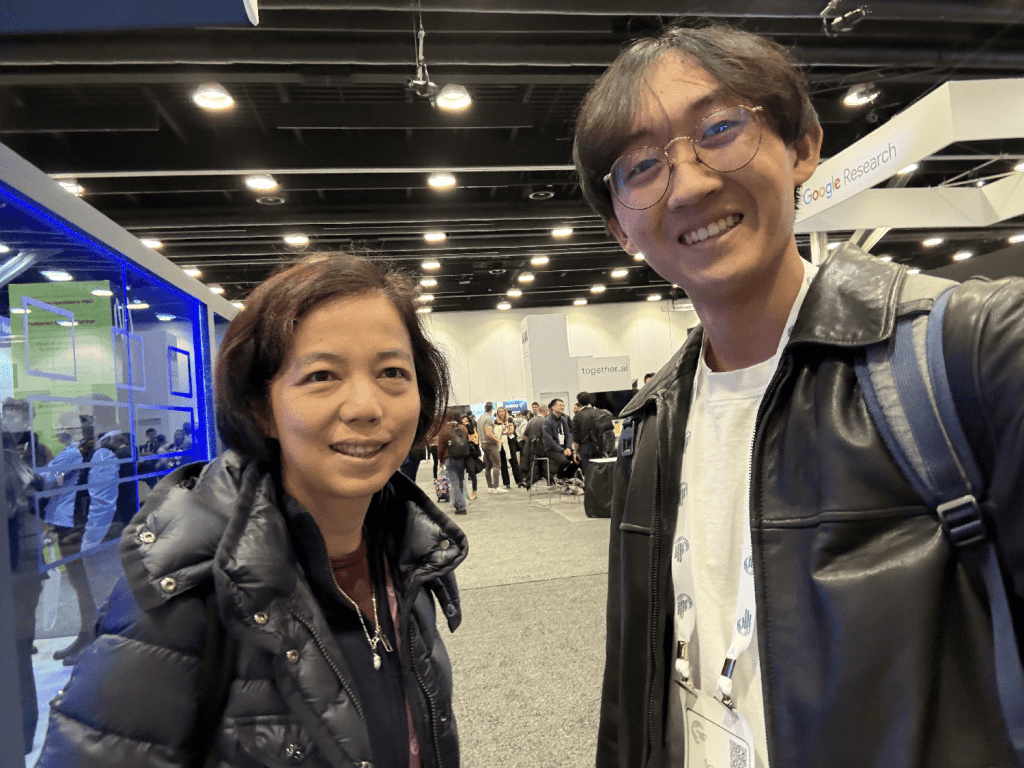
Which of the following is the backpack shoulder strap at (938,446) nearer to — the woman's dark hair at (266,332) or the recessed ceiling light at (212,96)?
the woman's dark hair at (266,332)

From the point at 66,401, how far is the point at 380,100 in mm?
4807

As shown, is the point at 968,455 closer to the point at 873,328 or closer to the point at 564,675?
the point at 873,328

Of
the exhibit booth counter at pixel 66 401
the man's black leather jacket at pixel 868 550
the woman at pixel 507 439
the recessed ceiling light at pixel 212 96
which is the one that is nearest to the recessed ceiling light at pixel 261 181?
the recessed ceiling light at pixel 212 96

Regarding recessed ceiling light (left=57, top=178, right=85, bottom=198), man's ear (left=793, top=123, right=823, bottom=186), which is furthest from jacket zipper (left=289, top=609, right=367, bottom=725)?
recessed ceiling light (left=57, top=178, right=85, bottom=198)

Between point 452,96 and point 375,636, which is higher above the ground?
point 452,96

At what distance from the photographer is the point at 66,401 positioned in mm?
3146

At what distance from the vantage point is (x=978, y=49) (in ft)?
19.4

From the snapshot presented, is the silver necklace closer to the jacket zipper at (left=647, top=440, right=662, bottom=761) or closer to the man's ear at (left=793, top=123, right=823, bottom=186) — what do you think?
the jacket zipper at (left=647, top=440, right=662, bottom=761)

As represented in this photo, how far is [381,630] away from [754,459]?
0.73 metres

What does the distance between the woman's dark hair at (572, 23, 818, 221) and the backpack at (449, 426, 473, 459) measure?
817 cm

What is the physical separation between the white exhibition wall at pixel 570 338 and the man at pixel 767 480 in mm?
18500

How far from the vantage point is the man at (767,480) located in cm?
73

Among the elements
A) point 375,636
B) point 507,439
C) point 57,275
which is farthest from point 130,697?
point 507,439

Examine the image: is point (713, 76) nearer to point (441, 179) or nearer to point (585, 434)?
point (441, 179)
